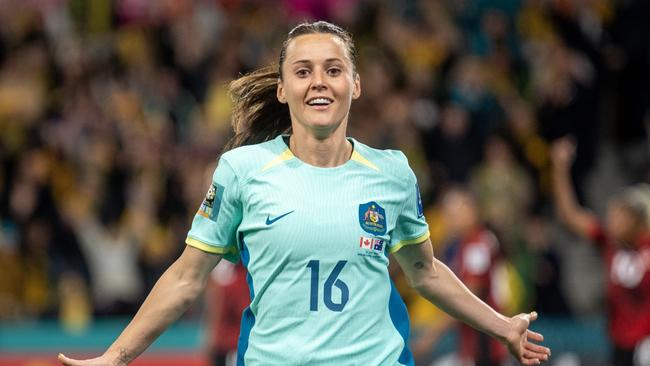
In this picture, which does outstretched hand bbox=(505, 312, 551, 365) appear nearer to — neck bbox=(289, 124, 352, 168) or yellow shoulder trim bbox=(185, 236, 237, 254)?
neck bbox=(289, 124, 352, 168)

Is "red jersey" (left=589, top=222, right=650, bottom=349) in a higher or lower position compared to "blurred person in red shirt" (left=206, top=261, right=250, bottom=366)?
higher

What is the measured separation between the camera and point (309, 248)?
4035mm

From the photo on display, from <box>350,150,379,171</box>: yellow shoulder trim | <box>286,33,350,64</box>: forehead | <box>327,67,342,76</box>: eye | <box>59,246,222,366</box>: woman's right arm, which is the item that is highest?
<box>286,33,350,64</box>: forehead

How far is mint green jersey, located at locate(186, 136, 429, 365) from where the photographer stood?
159 inches

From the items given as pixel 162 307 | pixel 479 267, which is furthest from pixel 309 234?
pixel 479 267

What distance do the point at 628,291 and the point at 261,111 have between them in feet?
16.0

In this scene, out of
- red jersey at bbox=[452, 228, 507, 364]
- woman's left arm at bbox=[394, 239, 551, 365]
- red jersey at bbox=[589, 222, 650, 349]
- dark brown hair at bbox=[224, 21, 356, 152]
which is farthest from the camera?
red jersey at bbox=[452, 228, 507, 364]

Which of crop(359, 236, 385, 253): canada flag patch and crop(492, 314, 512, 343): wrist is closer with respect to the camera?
crop(359, 236, 385, 253): canada flag patch

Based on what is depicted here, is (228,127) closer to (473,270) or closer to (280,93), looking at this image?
(473,270)

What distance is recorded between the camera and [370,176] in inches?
167

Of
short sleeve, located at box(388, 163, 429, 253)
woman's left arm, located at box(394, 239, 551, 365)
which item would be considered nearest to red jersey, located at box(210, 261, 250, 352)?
woman's left arm, located at box(394, 239, 551, 365)

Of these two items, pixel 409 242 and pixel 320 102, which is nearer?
pixel 320 102

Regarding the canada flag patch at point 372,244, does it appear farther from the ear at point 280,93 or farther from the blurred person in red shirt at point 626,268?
the blurred person in red shirt at point 626,268

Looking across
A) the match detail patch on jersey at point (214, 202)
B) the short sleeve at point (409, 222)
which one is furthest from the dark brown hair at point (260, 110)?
the short sleeve at point (409, 222)
